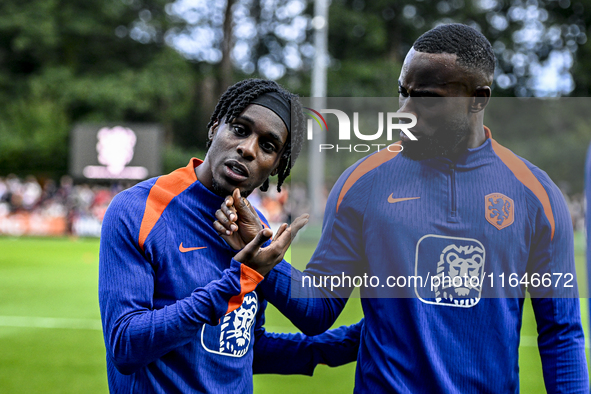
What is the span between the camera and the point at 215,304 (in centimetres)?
179

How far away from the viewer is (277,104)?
83.4 inches

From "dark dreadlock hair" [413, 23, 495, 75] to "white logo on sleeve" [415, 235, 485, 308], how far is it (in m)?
0.51

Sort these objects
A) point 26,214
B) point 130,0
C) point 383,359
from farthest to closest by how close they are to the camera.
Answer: point 130,0 < point 26,214 < point 383,359

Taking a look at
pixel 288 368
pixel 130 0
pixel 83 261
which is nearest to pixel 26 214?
pixel 83 261

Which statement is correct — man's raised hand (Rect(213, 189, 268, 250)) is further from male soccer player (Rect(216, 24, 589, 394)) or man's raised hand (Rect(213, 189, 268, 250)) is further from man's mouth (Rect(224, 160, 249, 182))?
male soccer player (Rect(216, 24, 589, 394))

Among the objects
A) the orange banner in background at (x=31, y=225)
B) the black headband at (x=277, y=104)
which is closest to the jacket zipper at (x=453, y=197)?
the black headband at (x=277, y=104)

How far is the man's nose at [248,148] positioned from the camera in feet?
6.60

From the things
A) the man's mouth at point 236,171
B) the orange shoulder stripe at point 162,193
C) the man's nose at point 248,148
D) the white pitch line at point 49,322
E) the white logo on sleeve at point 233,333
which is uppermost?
the man's nose at point 248,148

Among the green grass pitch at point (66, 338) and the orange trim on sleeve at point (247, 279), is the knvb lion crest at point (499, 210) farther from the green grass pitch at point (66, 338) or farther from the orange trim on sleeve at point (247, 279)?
the orange trim on sleeve at point (247, 279)

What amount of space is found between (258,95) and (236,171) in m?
0.29

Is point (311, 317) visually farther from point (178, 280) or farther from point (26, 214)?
point (26, 214)

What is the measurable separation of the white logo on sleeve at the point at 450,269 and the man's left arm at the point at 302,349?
20.7 inches

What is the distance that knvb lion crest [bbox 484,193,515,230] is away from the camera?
1.82 metres

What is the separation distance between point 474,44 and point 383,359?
3.20ft
